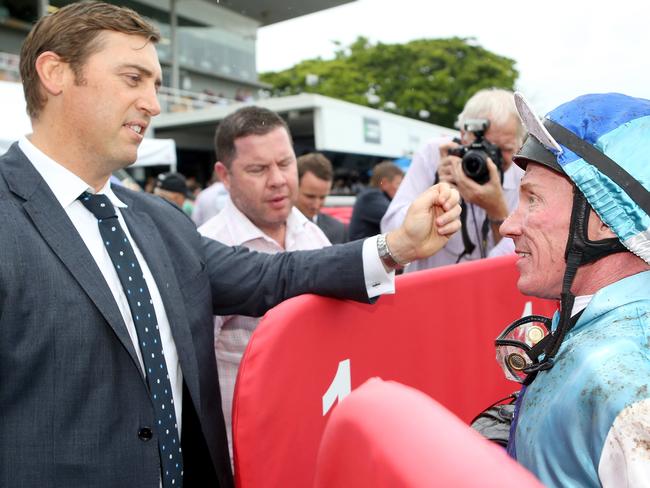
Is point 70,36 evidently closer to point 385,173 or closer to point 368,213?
point 368,213

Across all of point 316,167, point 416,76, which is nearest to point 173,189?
point 316,167

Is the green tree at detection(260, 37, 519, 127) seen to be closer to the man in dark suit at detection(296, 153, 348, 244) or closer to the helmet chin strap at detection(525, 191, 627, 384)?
the man in dark suit at detection(296, 153, 348, 244)

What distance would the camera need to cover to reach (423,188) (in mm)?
3377

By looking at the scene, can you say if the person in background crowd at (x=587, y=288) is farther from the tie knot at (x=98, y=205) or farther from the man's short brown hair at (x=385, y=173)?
the man's short brown hair at (x=385, y=173)

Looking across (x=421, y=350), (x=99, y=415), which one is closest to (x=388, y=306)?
(x=421, y=350)

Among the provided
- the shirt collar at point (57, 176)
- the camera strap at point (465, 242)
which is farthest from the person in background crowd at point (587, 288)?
the camera strap at point (465, 242)

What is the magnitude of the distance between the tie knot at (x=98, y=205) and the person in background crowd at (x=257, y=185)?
0.95 metres

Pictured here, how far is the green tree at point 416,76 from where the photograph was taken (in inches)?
1558

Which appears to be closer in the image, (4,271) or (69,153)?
(4,271)

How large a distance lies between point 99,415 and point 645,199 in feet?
4.26

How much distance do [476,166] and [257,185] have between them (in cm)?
98

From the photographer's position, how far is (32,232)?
1.57 m

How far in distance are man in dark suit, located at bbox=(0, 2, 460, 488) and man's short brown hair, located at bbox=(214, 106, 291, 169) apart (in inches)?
29.9

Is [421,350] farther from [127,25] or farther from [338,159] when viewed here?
[338,159]
